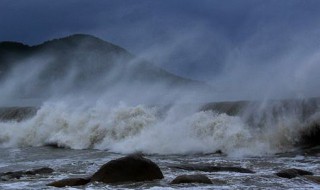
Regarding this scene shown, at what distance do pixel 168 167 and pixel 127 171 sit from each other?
3.18 meters

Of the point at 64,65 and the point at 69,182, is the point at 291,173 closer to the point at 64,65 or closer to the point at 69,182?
the point at 69,182

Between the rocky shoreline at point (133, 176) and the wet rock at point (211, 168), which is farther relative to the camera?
the wet rock at point (211, 168)

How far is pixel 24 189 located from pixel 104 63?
9833 centimetres

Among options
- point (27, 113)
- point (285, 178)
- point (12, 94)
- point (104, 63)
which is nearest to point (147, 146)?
point (285, 178)

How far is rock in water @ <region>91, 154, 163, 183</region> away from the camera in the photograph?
12.3 m

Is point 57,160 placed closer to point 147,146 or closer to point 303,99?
point 147,146

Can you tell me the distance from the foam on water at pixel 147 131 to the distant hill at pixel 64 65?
124 feet

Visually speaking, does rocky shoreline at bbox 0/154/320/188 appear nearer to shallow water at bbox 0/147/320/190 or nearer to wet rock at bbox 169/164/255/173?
shallow water at bbox 0/147/320/190

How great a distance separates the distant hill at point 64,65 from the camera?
80.8 meters

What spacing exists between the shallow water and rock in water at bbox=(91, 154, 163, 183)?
1.10ft

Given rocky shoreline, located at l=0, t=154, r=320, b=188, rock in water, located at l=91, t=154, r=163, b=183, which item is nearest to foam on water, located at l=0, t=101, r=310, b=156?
rocky shoreline, located at l=0, t=154, r=320, b=188

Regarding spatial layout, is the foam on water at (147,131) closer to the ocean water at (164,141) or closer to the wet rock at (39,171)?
the ocean water at (164,141)

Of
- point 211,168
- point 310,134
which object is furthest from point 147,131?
point 211,168

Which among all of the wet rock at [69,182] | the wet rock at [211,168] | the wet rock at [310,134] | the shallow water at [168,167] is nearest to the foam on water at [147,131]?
the wet rock at [310,134]
